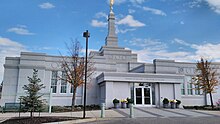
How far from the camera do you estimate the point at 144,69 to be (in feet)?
79.7

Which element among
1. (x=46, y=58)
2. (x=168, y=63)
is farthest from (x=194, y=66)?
(x=46, y=58)

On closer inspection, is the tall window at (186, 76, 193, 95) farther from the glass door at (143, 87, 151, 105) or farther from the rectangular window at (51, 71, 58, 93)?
the rectangular window at (51, 71, 58, 93)

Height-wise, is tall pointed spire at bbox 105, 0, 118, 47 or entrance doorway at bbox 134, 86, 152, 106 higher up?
tall pointed spire at bbox 105, 0, 118, 47

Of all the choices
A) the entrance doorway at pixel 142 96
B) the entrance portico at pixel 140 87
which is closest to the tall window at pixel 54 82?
the entrance portico at pixel 140 87

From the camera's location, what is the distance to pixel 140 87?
2075 cm

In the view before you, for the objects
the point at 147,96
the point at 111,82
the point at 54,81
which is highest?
the point at 54,81

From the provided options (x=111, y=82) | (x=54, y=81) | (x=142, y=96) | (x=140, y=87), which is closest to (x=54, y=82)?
Result: (x=54, y=81)

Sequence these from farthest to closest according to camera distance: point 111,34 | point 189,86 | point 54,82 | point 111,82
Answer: point 111,34
point 189,86
point 54,82
point 111,82

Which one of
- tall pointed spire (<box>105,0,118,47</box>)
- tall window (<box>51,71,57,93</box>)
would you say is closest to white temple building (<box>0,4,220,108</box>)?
tall window (<box>51,71,57,93</box>)

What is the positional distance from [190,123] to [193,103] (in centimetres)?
1610

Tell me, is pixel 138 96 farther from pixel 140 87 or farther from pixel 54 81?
pixel 54 81

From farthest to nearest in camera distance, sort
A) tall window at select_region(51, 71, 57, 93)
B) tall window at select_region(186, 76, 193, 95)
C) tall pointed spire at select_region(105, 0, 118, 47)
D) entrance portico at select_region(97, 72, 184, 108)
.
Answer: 1. tall pointed spire at select_region(105, 0, 118, 47)
2. tall window at select_region(186, 76, 193, 95)
3. tall window at select_region(51, 71, 57, 93)
4. entrance portico at select_region(97, 72, 184, 108)

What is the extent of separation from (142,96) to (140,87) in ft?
3.21

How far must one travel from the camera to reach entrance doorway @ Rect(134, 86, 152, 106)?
66.9ft
